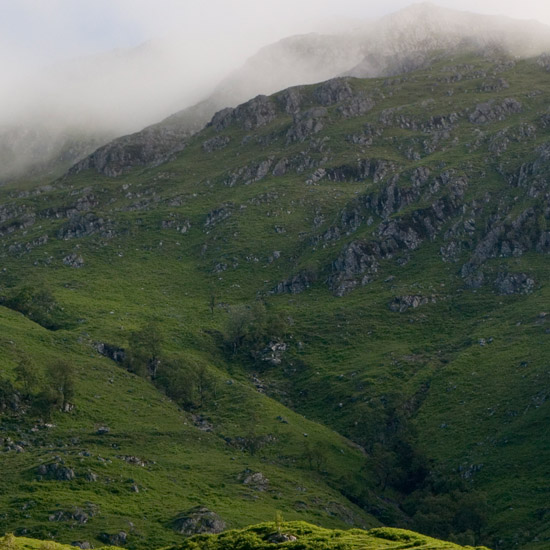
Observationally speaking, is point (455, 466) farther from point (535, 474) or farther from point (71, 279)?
point (71, 279)

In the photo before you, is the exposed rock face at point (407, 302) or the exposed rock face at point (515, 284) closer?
the exposed rock face at point (515, 284)

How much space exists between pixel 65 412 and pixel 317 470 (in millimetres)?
39714

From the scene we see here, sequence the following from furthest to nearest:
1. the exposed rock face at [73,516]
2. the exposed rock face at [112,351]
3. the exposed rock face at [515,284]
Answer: the exposed rock face at [515,284] → the exposed rock face at [112,351] → the exposed rock face at [73,516]

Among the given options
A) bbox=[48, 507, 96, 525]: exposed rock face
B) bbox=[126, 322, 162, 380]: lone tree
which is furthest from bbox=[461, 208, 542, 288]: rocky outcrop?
bbox=[48, 507, 96, 525]: exposed rock face

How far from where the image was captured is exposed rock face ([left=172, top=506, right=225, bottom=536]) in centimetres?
8819

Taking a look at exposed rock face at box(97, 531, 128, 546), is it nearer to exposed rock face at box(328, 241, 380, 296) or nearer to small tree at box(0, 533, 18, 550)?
small tree at box(0, 533, 18, 550)

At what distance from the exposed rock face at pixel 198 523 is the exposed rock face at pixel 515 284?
99.6 m

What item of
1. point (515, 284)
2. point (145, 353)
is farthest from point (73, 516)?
point (515, 284)

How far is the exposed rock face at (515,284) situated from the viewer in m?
167

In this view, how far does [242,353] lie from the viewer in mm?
161625

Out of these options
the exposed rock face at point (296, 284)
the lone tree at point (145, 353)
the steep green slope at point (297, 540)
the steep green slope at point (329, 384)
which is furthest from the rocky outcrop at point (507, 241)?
the steep green slope at point (297, 540)

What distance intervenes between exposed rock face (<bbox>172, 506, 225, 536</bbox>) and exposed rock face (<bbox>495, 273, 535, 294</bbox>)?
3920 inches

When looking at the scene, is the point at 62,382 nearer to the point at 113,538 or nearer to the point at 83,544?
the point at 113,538

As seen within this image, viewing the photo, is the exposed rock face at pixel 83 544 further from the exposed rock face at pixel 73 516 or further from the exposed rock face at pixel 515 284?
the exposed rock face at pixel 515 284
